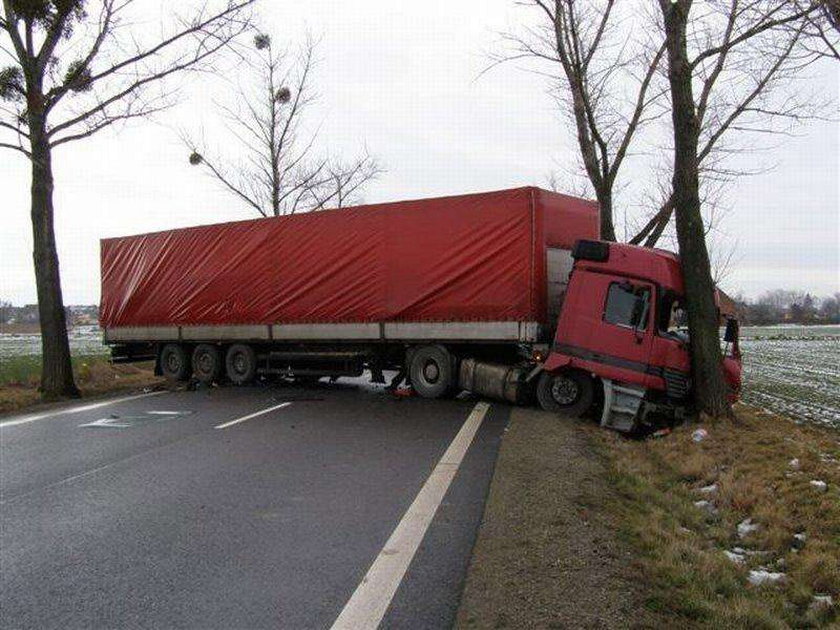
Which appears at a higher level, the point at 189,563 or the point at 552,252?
the point at 552,252

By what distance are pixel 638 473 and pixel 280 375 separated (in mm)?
9948

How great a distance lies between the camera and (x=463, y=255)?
12.5 metres

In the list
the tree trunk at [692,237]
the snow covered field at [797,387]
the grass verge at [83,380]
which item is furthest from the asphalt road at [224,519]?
the snow covered field at [797,387]

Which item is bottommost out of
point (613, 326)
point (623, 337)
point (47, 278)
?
point (623, 337)

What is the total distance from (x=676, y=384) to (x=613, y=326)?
1.36 metres

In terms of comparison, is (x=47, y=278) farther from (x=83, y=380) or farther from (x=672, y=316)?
(x=672, y=316)

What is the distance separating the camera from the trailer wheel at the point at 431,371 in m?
13.1

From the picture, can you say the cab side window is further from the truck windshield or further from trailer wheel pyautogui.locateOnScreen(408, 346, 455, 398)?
trailer wheel pyautogui.locateOnScreen(408, 346, 455, 398)

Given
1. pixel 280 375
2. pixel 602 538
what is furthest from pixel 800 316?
pixel 602 538

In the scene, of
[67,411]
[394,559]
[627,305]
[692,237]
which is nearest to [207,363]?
[67,411]

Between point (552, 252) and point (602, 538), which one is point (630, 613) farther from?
point (552, 252)

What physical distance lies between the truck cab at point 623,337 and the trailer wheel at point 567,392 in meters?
0.02

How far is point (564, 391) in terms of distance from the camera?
38.7ft

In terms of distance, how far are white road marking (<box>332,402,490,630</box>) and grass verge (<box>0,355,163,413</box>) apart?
10.1 meters
